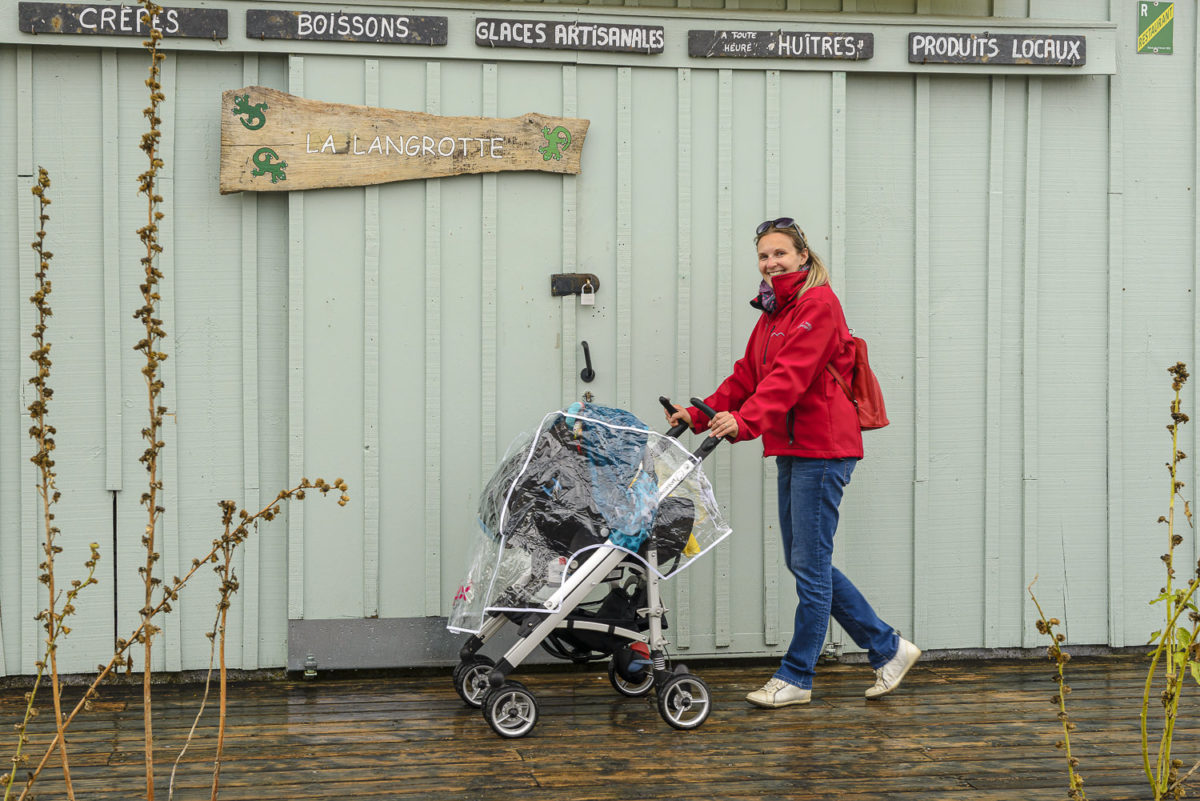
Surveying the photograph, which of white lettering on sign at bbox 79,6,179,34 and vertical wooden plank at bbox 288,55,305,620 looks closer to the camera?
white lettering on sign at bbox 79,6,179,34

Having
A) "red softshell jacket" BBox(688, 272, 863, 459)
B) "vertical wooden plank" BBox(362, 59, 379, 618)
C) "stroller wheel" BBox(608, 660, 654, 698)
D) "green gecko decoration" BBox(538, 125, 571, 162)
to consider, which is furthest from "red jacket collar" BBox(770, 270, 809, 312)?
"vertical wooden plank" BBox(362, 59, 379, 618)

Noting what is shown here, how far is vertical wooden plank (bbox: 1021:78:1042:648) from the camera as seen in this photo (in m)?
5.57

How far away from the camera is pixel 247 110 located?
16.6ft

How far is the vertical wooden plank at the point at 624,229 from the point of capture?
5.31 metres

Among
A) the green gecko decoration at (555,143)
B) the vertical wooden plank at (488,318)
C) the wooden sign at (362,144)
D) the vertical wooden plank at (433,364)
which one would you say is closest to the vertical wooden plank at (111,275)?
the wooden sign at (362,144)

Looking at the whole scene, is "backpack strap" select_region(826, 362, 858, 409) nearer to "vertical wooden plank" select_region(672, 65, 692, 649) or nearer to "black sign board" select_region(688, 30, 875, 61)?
"vertical wooden plank" select_region(672, 65, 692, 649)

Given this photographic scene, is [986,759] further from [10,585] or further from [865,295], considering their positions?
[10,585]

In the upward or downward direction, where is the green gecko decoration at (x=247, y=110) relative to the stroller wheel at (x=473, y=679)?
upward

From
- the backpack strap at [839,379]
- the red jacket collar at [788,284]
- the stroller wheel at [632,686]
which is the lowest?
the stroller wheel at [632,686]

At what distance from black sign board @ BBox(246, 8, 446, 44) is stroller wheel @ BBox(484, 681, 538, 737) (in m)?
2.68

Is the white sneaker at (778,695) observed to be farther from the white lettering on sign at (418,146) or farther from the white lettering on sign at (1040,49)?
the white lettering on sign at (1040,49)

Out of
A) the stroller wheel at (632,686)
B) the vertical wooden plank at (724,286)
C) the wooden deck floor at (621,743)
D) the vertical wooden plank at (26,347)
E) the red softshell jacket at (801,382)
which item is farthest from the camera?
the vertical wooden plank at (724,286)

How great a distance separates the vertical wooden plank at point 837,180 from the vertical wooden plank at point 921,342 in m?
0.37

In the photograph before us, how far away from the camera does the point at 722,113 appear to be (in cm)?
535
